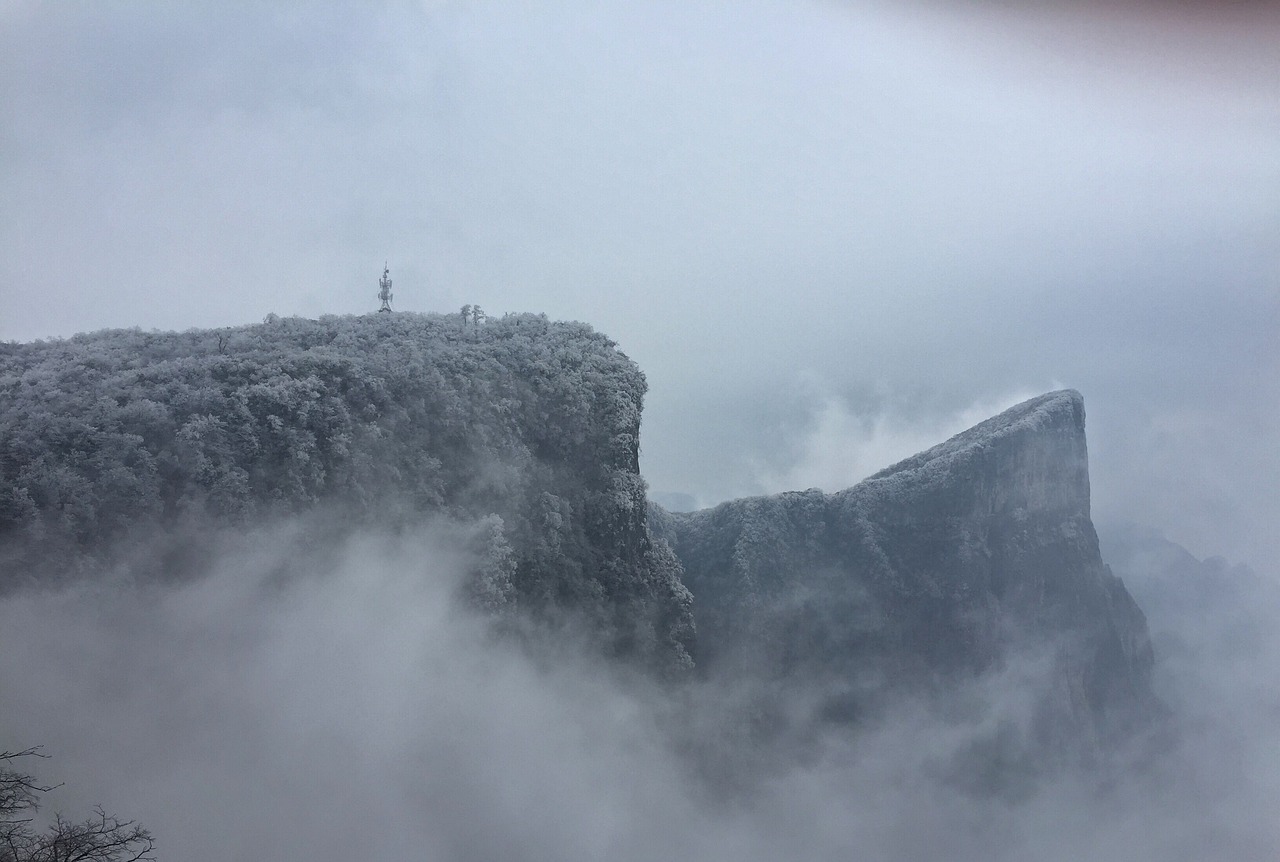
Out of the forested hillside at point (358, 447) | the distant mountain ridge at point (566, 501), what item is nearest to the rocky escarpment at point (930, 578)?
the distant mountain ridge at point (566, 501)

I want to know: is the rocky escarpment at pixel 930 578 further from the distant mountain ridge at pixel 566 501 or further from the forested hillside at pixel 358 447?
the forested hillside at pixel 358 447

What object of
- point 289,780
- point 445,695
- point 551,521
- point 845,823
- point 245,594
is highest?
point 551,521

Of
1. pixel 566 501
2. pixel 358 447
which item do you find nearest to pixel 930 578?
pixel 566 501

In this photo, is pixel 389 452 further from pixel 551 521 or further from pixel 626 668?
pixel 626 668

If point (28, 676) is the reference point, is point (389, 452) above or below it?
above

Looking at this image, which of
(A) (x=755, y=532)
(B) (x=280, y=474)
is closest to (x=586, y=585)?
(B) (x=280, y=474)

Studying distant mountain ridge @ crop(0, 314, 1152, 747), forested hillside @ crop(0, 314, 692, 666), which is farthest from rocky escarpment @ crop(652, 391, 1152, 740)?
forested hillside @ crop(0, 314, 692, 666)

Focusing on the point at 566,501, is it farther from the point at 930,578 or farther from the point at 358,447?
the point at 930,578
